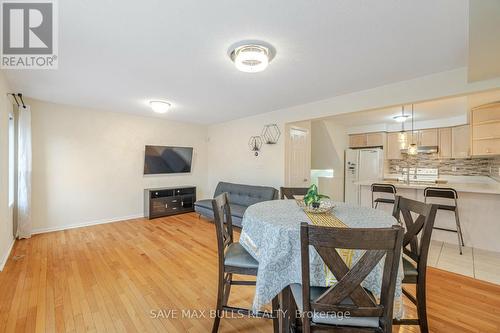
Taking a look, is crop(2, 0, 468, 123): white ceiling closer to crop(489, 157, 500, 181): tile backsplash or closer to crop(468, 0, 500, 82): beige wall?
crop(468, 0, 500, 82): beige wall

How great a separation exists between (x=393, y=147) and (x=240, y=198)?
4293 millimetres

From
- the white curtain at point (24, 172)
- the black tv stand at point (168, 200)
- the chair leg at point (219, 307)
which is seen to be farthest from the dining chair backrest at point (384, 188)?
the white curtain at point (24, 172)

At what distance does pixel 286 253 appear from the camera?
133cm

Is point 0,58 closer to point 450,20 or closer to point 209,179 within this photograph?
point 450,20

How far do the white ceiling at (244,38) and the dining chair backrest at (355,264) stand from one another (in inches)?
56.0

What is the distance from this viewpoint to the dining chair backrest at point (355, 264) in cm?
96

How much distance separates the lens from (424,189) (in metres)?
3.40

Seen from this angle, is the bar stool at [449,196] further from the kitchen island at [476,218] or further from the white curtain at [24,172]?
the white curtain at [24,172]

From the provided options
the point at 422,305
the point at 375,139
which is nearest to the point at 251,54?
the point at 422,305

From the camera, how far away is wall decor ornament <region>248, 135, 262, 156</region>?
4.63 m

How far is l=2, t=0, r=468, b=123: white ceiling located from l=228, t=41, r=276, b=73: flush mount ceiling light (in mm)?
75

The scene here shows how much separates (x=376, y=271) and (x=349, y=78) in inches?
87.4

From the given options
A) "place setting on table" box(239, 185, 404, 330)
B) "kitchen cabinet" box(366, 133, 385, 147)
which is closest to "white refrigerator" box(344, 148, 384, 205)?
"kitchen cabinet" box(366, 133, 385, 147)

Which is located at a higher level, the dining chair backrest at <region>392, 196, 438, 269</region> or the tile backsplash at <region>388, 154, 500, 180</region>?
the tile backsplash at <region>388, 154, 500, 180</region>
